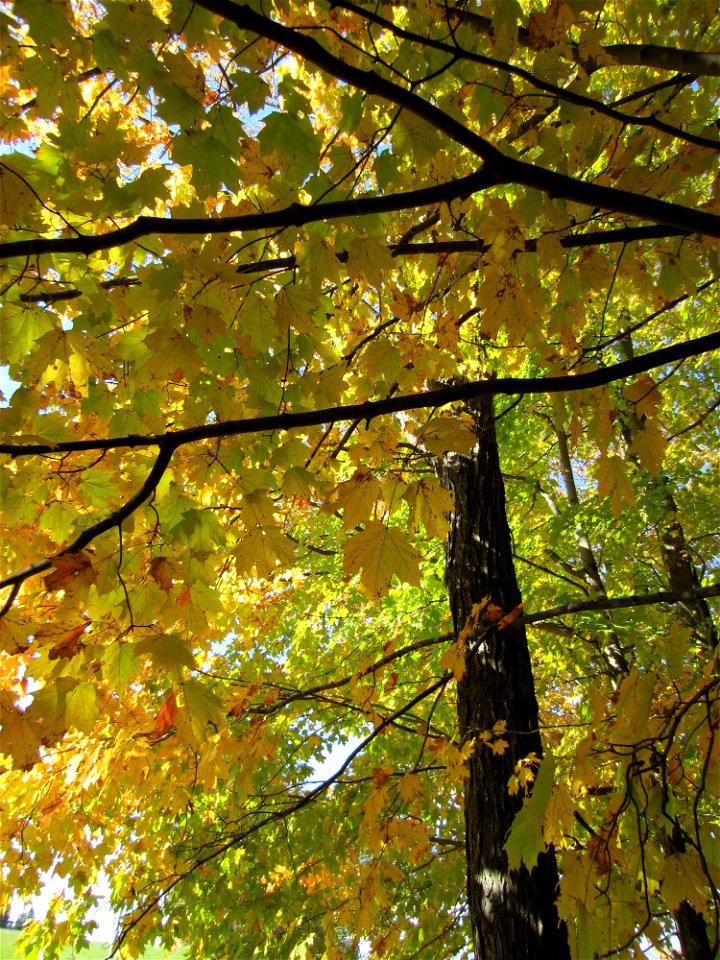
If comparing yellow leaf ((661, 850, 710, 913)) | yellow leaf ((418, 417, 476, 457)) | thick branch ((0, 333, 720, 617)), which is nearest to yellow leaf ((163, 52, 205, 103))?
thick branch ((0, 333, 720, 617))

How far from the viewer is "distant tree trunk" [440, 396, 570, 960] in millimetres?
2506

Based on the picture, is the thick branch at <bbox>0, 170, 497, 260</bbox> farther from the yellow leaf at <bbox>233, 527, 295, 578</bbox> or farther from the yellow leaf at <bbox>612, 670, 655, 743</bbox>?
the yellow leaf at <bbox>612, 670, 655, 743</bbox>

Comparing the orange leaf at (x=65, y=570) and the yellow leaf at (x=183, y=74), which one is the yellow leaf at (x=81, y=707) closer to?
the orange leaf at (x=65, y=570)

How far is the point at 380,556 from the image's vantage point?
1.64 m

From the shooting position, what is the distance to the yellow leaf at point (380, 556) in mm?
1628

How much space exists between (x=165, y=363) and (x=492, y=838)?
2570mm

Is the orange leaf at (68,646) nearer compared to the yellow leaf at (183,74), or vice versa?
the orange leaf at (68,646)

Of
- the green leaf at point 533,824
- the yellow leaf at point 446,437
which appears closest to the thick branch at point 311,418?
the yellow leaf at point 446,437

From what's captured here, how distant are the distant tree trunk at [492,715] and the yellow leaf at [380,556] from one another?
2.63 ft

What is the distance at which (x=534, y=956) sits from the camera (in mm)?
2422

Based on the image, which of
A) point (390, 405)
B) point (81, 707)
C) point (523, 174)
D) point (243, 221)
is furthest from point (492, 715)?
point (243, 221)

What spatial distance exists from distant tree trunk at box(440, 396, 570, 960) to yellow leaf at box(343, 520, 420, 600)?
2.63 ft

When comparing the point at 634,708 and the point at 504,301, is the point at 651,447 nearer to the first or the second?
the point at 504,301

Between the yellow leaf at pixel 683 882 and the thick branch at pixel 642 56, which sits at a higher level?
the thick branch at pixel 642 56
